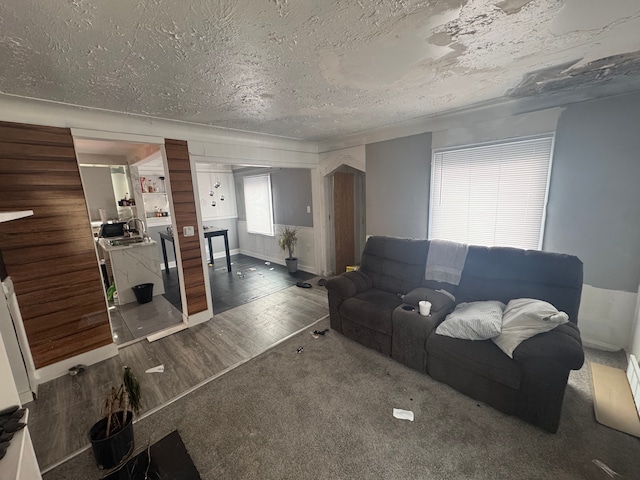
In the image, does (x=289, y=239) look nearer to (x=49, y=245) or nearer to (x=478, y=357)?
(x=49, y=245)

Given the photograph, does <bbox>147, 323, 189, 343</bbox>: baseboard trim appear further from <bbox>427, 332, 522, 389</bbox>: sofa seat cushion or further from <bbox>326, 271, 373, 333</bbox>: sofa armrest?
<bbox>427, 332, 522, 389</bbox>: sofa seat cushion

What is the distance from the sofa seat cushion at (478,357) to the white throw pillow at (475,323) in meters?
0.05

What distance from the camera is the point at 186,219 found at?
315 centimetres

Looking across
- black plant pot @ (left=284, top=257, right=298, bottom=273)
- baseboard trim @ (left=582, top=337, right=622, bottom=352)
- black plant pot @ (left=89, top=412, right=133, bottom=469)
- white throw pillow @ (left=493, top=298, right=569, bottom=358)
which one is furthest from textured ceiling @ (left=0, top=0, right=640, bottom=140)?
black plant pot @ (left=284, top=257, right=298, bottom=273)

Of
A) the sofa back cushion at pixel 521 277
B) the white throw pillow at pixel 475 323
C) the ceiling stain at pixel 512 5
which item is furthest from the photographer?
the sofa back cushion at pixel 521 277

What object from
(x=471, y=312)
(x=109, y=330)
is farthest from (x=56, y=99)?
(x=471, y=312)

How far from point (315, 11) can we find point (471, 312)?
230 centimetres

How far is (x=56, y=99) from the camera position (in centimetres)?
207

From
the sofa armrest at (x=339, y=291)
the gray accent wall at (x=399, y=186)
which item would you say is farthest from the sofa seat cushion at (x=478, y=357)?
the gray accent wall at (x=399, y=186)

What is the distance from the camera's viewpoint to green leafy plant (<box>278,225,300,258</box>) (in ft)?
17.1

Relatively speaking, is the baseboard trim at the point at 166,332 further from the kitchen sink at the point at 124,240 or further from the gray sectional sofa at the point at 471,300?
the gray sectional sofa at the point at 471,300

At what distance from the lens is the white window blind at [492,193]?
2664 millimetres

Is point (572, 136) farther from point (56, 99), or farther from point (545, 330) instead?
point (56, 99)

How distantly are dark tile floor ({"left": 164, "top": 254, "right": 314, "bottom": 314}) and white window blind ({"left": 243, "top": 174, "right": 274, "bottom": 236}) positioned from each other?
2.73 ft
